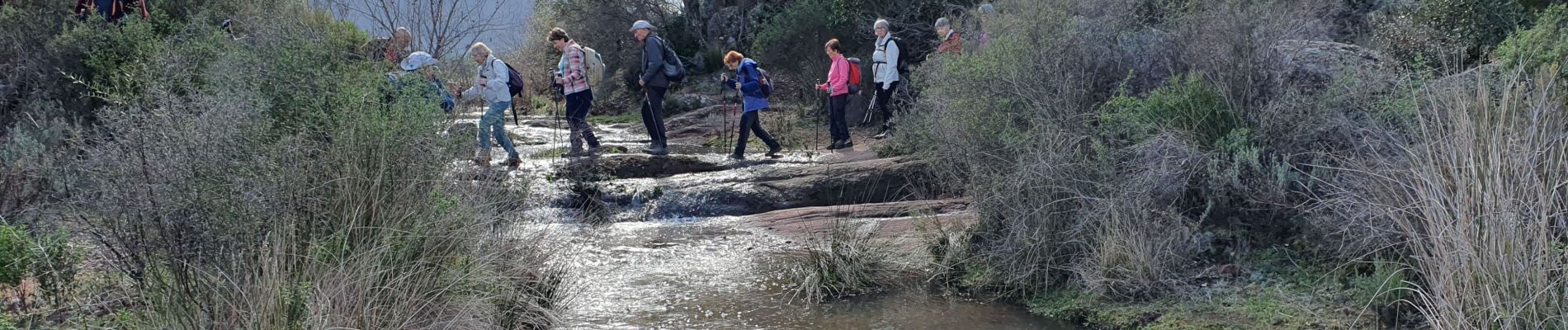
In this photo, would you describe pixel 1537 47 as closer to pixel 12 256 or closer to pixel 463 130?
pixel 463 130

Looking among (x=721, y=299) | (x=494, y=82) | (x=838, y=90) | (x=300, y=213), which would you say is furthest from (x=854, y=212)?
(x=838, y=90)

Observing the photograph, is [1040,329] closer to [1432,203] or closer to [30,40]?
[1432,203]

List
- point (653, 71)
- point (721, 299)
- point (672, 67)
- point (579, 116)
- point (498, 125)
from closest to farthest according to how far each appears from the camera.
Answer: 1. point (721, 299)
2. point (498, 125)
3. point (653, 71)
4. point (672, 67)
5. point (579, 116)

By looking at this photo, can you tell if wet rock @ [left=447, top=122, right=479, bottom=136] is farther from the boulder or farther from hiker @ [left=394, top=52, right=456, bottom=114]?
the boulder

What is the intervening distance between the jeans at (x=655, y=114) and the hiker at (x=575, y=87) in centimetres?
62

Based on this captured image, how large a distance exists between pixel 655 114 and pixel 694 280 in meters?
5.10

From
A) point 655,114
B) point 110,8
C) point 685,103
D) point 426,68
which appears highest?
point 110,8

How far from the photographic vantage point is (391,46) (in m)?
8.35

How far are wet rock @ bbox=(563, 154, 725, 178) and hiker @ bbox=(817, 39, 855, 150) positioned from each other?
1855mm

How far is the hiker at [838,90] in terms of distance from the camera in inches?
496

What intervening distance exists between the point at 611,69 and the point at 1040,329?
21.4m

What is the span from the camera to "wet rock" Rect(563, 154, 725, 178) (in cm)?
1067

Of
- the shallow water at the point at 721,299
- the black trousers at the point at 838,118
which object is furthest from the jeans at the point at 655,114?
the shallow water at the point at 721,299

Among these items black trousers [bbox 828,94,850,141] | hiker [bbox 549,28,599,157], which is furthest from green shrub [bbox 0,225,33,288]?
black trousers [bbox 828,94,850,141]
